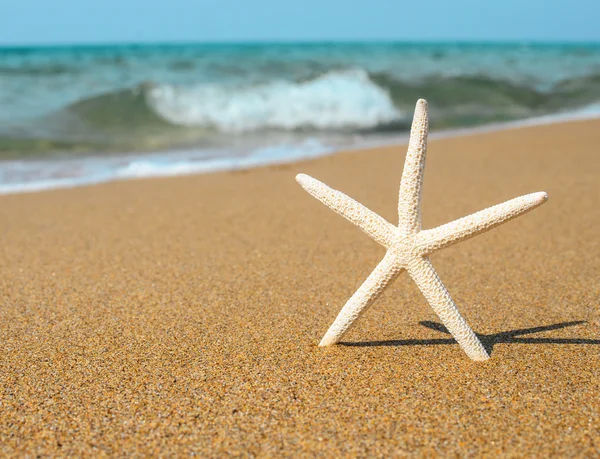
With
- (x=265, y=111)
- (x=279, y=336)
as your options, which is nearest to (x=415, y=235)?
(x=279, y=336)

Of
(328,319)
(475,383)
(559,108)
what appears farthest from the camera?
(559,108)

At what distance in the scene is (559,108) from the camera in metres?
14.8

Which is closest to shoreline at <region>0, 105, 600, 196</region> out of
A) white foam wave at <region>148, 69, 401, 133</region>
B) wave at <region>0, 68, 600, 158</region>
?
wave at <region>0, 68, 600, 158</region>

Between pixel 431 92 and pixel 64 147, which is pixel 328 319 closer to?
pixel 64 147

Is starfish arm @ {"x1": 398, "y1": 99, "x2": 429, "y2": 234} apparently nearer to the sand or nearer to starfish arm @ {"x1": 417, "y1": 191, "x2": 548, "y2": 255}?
starfish arm @ {"x1": 417, "y1": 191, "x2": 548, "y2": 255}

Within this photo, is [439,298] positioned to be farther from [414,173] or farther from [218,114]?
[218,114]

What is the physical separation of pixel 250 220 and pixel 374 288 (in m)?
2.58

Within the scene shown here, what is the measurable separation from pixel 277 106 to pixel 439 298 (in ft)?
42.2

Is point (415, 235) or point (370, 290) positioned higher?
point (415, 235)

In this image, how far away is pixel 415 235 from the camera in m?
2.59

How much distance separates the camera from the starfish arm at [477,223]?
239 centimetres

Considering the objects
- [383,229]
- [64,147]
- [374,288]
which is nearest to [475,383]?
[374,288]

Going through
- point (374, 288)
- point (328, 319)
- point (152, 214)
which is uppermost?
point (374, 288)

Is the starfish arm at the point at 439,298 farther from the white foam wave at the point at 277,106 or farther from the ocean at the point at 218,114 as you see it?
the white foam wave at the point at 277,106
